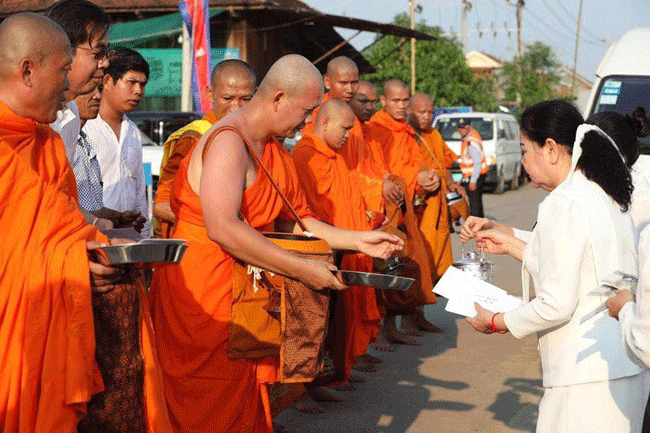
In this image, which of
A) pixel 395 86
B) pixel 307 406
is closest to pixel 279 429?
pixel 307 406

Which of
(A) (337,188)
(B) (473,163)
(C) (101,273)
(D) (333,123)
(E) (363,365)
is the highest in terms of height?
(D) (333,123)

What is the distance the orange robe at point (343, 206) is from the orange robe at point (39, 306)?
11.4 feet

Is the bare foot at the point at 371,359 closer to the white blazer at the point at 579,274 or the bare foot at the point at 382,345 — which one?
the bare foot at the point at 382,345

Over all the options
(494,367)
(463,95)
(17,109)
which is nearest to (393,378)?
(494,367)

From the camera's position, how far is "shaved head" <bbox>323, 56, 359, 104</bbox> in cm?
804

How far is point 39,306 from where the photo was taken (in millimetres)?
3314

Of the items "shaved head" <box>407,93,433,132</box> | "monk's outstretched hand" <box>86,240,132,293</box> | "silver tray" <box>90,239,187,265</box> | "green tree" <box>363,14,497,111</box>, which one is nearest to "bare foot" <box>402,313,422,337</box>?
"shaved head" <box>407,93,433,132</box>

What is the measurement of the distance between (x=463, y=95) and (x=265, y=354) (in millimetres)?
33867

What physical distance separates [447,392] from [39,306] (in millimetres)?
4217

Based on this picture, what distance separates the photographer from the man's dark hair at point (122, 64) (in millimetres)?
5836

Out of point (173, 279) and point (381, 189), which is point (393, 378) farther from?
point (173, 279)

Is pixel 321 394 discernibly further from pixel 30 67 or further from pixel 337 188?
pixel 30 67

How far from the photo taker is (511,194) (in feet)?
82.6

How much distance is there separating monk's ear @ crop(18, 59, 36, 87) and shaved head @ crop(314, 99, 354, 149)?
3.66 metres
